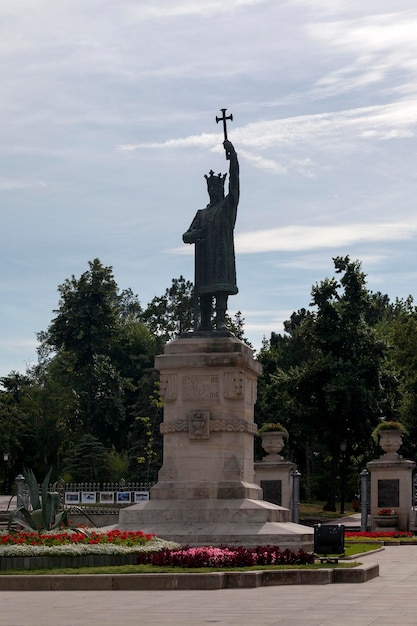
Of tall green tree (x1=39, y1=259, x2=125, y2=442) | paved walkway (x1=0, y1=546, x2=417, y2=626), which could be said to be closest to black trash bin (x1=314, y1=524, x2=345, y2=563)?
paved walkway (x1=0, y1=546, x2=417, y2=626)

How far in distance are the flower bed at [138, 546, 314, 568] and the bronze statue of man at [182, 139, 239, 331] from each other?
753cm

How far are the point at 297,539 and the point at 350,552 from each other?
246 centimetres

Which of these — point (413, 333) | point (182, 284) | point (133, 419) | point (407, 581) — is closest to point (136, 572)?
point (407, 581)

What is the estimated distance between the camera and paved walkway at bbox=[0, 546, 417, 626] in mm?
12656

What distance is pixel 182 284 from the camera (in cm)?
8369

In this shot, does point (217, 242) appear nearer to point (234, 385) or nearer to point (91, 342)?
point (234, 385)

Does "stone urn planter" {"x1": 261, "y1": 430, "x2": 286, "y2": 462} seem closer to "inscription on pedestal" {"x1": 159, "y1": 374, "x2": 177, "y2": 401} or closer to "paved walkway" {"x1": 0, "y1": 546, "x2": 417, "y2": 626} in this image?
"inscription on pedestal" {"x1": 159, "y1": 374, "x2": 177, "y2": 401}

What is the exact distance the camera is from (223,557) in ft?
60.7

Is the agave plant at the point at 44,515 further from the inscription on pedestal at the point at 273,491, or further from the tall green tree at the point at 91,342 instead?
the tall green tree at the point at 91,342

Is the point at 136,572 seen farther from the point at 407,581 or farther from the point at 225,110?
the point at 225,110

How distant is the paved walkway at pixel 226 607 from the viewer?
12656mm

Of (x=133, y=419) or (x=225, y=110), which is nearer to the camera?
(x=225, y=110)

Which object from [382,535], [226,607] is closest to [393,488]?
[382,535]

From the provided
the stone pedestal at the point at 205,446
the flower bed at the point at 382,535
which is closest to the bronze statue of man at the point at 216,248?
the stone pedestal at the point at 205,446
